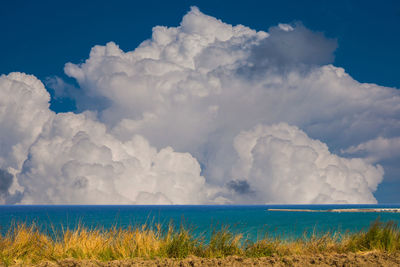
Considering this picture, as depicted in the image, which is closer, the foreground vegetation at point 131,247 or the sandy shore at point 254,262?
the sandy shore at point 254,262

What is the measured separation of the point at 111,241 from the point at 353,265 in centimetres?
700

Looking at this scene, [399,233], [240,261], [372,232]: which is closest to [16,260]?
[240,261]

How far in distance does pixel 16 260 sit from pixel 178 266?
15.7 ft

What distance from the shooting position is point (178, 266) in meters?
10.4

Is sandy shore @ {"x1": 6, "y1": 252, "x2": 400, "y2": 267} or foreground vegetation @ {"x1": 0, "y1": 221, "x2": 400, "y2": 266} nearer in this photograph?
sandy shore @ {"x1": 6, "y1": 252, "x2": 400, "y2": 267}

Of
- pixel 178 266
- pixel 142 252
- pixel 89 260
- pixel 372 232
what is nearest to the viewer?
pixel 178 266

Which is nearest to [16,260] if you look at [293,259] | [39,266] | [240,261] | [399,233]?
[39,266]

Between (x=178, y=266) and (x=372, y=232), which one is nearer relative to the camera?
(x=178, y=266)

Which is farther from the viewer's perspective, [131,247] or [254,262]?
[131,247]

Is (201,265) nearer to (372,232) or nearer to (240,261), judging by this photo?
(240,261)

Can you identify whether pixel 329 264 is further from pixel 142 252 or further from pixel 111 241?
pixel 111 241

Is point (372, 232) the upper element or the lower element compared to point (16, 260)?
upper

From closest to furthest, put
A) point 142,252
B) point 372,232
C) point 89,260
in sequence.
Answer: point 89,260
point 142,252
point 372,232

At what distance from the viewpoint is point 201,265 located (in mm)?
10508
